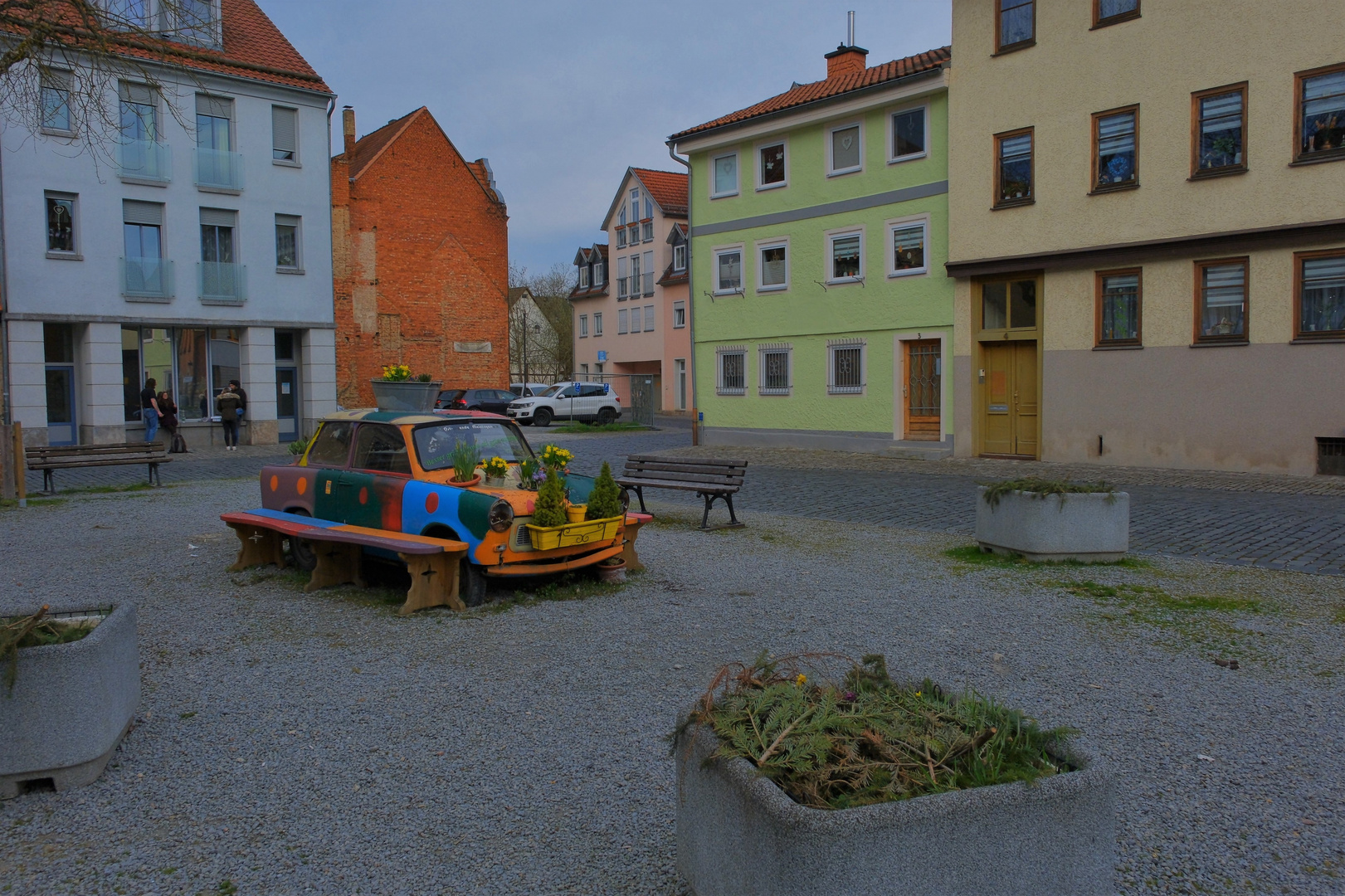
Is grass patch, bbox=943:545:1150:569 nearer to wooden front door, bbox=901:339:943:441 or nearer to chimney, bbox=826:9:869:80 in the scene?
wooden front door, bbox=901:339:943:441

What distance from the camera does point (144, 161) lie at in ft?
88.8

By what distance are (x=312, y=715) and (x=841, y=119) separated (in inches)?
889

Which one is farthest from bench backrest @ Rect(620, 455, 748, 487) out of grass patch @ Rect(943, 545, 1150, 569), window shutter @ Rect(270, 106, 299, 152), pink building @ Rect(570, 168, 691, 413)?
pink building @ Rect(570, 168, 691, 413)

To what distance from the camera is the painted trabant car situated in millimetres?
7750

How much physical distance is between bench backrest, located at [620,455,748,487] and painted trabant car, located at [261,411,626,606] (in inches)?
126

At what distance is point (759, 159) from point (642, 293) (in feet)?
88.0

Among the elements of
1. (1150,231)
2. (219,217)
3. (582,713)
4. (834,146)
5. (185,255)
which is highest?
(834,146)

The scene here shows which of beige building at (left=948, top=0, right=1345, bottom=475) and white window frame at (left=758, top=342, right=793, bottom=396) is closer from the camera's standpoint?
beige building at (left=948, top=0, right=1345, bottom=475)

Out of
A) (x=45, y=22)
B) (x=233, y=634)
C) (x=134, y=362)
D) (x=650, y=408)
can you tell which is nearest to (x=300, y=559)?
(x=233, y=634)

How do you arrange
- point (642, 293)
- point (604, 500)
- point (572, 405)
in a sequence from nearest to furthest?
point (604, 500) < point (572, 405) < point (642, 293)

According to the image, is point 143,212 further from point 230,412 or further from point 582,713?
point 582,713

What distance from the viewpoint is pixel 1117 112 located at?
19.2 meters

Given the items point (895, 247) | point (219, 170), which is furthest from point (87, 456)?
point (895, 247)

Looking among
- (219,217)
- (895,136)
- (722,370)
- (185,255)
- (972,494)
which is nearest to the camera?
(972,494)
